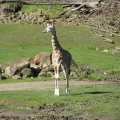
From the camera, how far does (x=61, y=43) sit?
35.4 meters

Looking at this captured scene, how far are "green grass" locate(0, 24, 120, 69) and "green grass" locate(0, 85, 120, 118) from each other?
819 centimetres

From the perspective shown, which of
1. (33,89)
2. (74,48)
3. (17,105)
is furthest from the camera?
(74,48)

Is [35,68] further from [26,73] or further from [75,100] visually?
[75,100]

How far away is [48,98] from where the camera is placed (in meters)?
16.9

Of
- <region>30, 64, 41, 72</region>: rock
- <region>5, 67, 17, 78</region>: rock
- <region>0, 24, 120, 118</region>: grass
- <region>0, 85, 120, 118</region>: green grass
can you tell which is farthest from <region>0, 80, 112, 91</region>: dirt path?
<region>30, 64, 41, 72</region>: rock

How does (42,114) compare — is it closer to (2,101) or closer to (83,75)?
(2,101)

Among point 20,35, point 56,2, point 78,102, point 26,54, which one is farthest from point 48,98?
point 56,2

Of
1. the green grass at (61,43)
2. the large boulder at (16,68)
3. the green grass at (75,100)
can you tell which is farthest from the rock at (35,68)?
the green grass at (75,100)

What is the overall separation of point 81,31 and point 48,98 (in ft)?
72.0

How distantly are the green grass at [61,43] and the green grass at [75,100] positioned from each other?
8.19 metres

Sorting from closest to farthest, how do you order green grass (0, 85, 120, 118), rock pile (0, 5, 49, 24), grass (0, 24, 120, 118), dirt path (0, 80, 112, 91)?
green grass (0, 85, 120, 118), grass (0, 24, 120, 118), dirt path (0, 80, 112, 91), rock pile (0, 5, 49, 24)

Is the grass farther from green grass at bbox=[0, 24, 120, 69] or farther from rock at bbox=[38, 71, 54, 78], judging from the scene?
rock at bbox=[38, 71, 54, 78]

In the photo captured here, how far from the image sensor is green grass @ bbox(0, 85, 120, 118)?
15.4m

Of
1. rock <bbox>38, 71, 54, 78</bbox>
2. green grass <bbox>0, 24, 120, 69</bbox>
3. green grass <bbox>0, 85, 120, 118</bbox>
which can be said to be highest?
green grass <bbox>0, 85, 120, 118</bbox>
